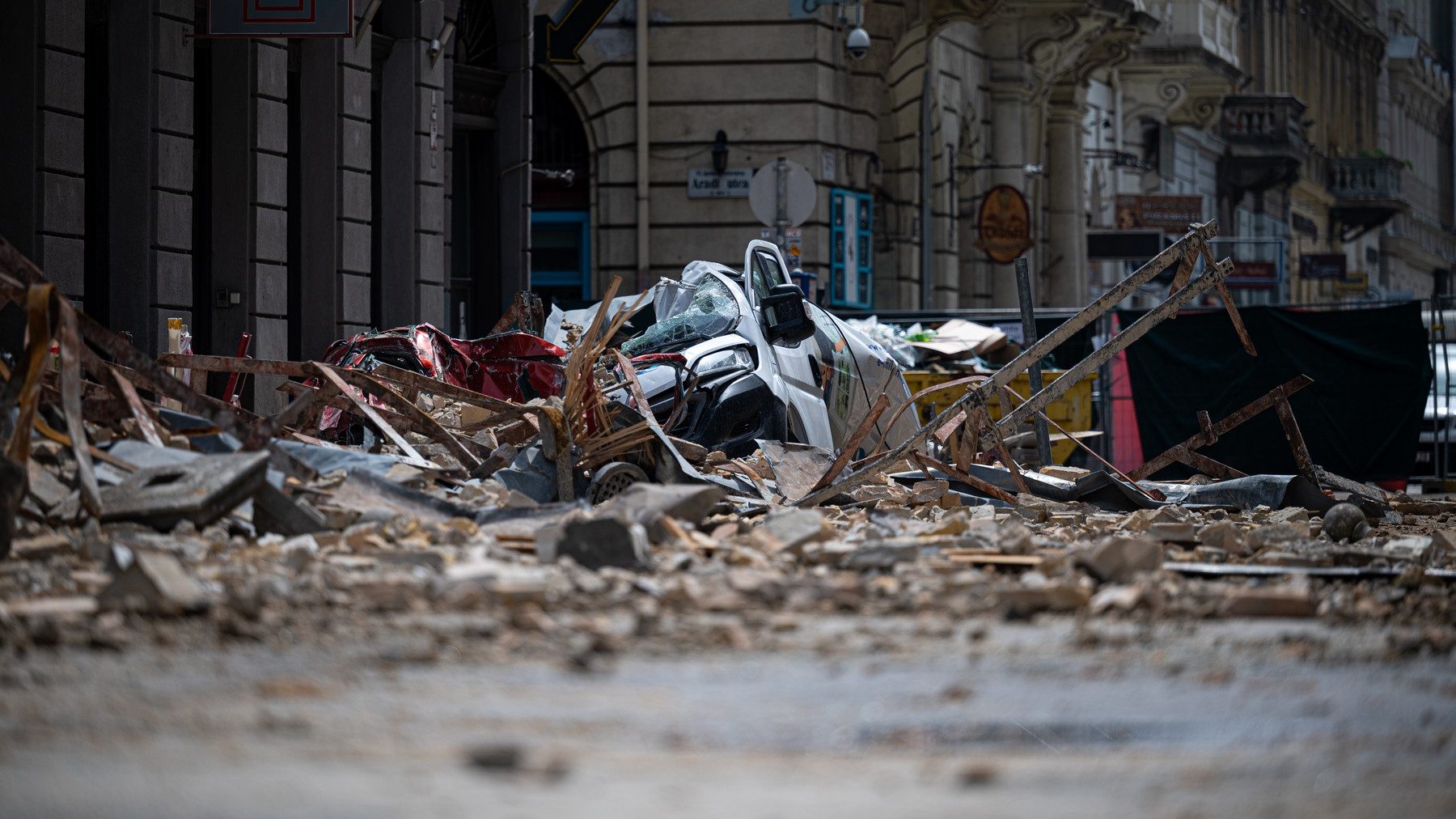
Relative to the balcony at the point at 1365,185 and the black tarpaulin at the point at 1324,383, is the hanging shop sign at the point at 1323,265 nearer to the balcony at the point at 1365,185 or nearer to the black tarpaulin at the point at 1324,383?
the balcony at the point at 1365,185

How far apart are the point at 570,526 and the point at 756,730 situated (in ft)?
8.99

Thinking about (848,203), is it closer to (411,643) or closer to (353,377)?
(353,377)

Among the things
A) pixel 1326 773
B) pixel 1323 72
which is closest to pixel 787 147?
pixel 1326 773

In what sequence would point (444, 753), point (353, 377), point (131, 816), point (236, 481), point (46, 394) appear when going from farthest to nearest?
point (353, 377) → point (46, 394) → point (236, 481) → point (444, 753) → point (131, 816)

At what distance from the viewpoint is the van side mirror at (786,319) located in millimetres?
12367

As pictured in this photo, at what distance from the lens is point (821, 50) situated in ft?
97.7

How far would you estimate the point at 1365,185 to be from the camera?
69.3m

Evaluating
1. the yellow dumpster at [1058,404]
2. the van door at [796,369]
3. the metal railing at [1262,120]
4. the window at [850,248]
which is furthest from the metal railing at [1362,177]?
the van door at [796,369]

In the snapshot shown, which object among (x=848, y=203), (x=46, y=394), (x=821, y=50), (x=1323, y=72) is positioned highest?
(x=1323, y=72)

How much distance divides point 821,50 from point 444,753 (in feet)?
88.3

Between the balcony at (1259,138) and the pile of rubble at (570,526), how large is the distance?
43.9 meters

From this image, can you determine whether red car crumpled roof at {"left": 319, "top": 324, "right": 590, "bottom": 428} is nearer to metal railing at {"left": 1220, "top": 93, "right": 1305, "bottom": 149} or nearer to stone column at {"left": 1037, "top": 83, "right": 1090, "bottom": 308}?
stone column at {"left": 1037, "top": 83, "right": 1090, "bottom": 308}

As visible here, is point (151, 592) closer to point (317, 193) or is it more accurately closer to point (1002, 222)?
point (317, 193)

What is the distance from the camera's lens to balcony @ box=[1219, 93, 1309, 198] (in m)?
54.2
